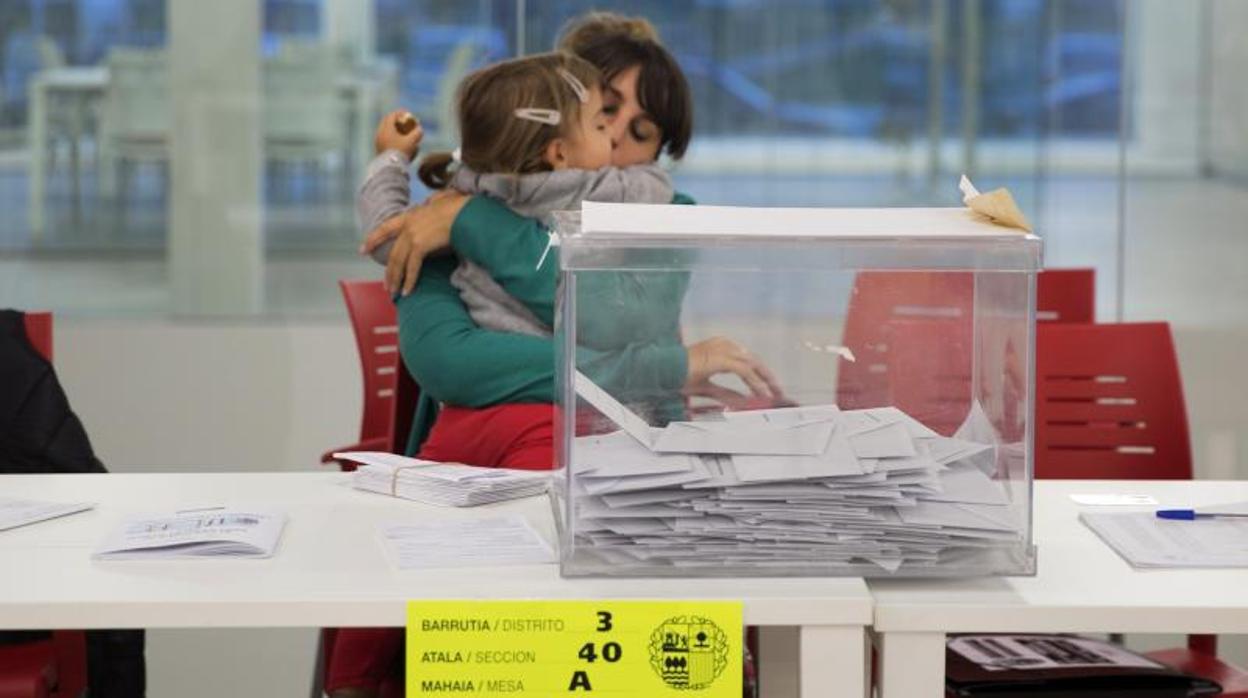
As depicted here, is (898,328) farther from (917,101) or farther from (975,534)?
(917,101)

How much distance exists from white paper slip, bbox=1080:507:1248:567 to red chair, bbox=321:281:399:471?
2142 millimetres

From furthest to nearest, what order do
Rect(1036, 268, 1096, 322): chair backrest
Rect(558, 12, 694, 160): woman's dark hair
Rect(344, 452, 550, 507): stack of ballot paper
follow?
Rect(1036, 268, 1096, 322): chair backrest
Rect(558, 12, 694, 160): woman's dark hair
Rect(344, 452, 550, 507): stack of ballot paper

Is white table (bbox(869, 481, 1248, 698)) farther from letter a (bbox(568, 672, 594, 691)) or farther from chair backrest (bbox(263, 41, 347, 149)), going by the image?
chair backrest (bbox(263, 41, 347, 149))

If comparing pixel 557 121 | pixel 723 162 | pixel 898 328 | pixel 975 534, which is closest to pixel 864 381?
pixel 898 328

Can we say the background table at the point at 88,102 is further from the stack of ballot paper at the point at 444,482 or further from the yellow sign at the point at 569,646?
the yellow sign at the point at 569,646

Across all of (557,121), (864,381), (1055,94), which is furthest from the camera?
(1055,94)

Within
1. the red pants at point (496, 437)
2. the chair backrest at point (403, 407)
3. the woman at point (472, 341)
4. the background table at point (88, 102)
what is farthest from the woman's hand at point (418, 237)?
the background table at point (88, 102)

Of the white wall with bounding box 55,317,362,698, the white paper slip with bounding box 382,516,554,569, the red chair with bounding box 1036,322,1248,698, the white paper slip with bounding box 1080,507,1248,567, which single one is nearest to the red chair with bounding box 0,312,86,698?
the white paper slip with bounding box 382,516,554,569

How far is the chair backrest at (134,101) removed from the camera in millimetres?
5777

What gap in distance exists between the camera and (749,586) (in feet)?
6.41

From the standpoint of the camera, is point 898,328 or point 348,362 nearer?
point 898,328

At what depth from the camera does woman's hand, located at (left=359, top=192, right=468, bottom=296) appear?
123 inches

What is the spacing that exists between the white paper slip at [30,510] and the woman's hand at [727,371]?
31.8 inches

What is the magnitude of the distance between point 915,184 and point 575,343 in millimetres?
4007
